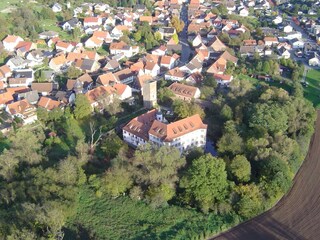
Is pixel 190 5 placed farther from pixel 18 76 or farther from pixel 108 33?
pixel 18 76

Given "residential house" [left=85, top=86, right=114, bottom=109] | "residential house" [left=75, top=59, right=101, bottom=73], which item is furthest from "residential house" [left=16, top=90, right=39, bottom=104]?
"residential house" [left=75, top=59, right=101, bottom=73]

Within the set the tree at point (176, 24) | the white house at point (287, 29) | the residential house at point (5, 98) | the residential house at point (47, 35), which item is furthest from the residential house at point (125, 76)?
the white house at point (287, 29)

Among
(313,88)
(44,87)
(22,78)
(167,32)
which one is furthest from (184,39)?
(22,78)

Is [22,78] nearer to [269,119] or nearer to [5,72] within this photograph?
[5,72]

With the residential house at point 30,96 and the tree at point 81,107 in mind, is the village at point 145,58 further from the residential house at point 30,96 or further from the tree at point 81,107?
the tree at point 81,107

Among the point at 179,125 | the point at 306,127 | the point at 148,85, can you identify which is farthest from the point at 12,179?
the point at 306,127

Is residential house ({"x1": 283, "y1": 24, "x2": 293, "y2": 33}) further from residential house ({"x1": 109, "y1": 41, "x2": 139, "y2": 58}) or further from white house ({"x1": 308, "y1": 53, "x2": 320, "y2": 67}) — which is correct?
residential house ({"x1": 109, "y1": 41, "x2": 139, "y2": 58})
